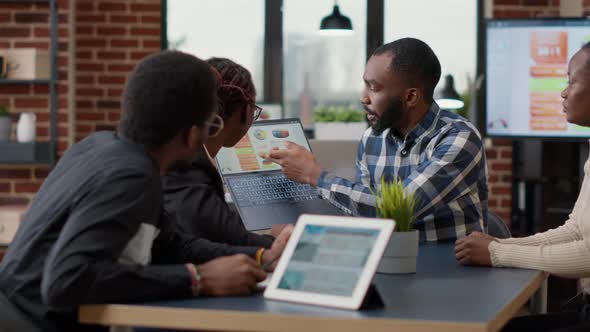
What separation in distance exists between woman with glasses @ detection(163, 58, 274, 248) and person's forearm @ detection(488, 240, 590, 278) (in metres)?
0.55

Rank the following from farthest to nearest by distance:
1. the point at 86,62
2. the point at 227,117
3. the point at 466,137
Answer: the point at 86,62 < the point at 466,137 < the point at 227,117

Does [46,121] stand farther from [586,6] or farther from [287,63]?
[586,6]

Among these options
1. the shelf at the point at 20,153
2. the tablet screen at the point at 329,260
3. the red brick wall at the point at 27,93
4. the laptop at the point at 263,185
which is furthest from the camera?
the red brick wall at the point at 27,93

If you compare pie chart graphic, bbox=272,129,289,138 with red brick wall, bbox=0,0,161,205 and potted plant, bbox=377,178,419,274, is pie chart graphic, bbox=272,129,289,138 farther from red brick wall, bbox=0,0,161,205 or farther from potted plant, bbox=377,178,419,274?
red brick wall, bbox=0,0,161,205

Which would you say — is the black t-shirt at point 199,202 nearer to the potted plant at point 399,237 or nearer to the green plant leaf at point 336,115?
the potted plant at point 399,237

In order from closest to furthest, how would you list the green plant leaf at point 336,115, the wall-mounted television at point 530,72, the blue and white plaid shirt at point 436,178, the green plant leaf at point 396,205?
the green plant leaf at point 396,205 < the blue and white plaid shirt at point 436,178 < the wall-mounted television at point 530,72 < the green plant leaf at point 336,115

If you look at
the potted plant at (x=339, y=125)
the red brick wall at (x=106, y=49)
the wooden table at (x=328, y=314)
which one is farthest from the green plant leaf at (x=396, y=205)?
the red brick wall at (x=106, y=49)

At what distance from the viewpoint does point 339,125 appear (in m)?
5.01

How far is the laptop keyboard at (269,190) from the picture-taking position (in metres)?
2.26

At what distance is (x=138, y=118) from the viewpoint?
147 cm

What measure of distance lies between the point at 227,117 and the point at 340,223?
63cm

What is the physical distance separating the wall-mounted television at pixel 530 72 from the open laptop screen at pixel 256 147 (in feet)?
8.08

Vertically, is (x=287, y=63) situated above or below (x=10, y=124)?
above

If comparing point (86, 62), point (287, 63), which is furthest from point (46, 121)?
point (287, 63)
